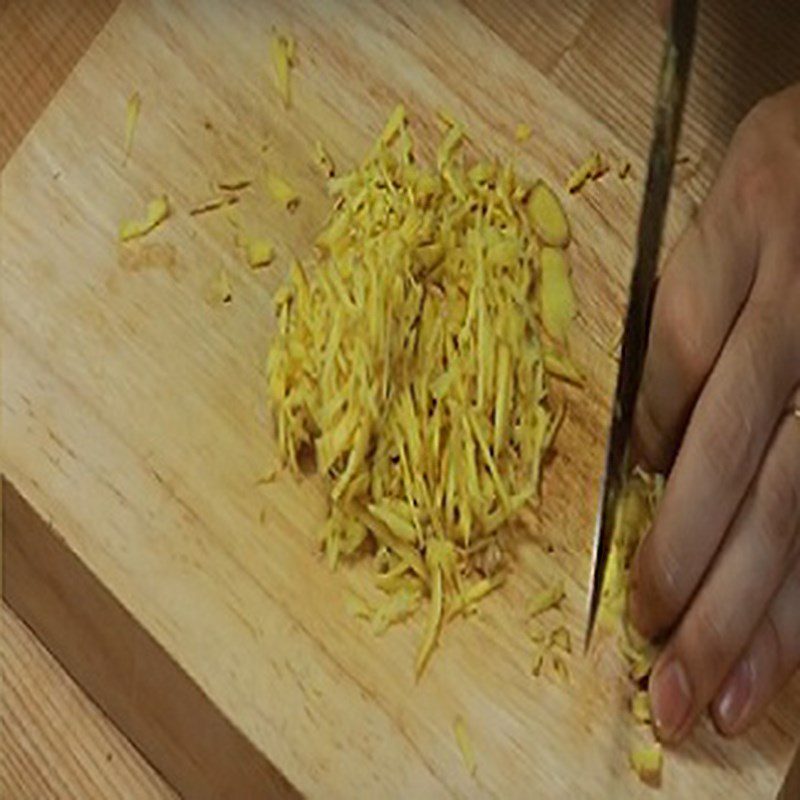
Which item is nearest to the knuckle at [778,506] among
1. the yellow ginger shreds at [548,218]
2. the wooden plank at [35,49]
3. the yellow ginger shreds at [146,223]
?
the yellow ginger shreds at [548,218]

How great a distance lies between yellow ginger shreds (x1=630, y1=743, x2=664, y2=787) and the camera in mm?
1123

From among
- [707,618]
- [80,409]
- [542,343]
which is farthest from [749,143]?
[80,409]

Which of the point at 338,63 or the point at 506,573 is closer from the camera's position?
the point at 506,573

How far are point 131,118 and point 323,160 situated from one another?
0.13 metres

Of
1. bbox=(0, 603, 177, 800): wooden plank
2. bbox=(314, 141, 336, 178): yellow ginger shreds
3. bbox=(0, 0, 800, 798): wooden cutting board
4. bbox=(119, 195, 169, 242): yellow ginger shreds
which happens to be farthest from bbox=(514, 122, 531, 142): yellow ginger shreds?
bbox=(0, 603, 177, 800): wooden plank

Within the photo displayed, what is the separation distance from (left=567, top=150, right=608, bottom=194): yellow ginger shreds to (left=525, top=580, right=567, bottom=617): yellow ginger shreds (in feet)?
0.92

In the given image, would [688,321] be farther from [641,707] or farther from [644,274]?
[641,707]

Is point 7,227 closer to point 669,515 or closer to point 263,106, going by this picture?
point 263,106

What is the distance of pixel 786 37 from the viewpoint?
4.76 ft

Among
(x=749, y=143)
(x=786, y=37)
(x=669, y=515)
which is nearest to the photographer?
(x=669, y=515)

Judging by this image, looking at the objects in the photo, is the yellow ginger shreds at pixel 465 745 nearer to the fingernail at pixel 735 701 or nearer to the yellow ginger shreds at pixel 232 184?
the fingernail at pixel 735 701

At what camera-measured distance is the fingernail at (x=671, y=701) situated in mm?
1119

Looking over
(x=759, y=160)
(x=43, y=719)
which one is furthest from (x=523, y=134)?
(x=43, y=719)

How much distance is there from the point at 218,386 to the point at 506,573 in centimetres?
22
